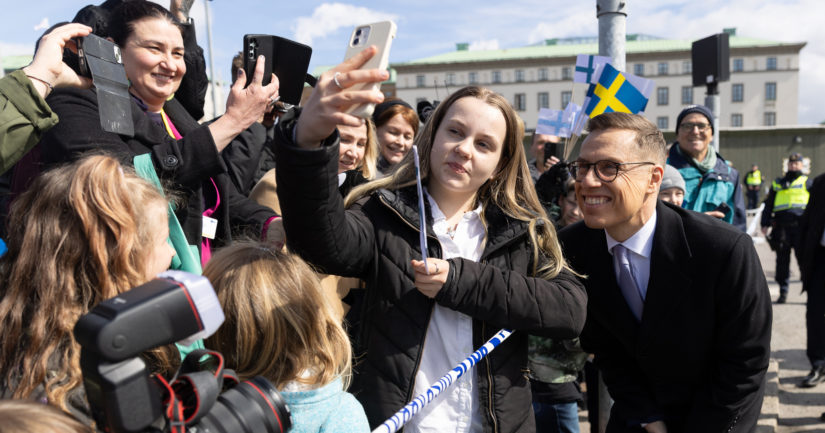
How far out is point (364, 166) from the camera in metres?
3.71

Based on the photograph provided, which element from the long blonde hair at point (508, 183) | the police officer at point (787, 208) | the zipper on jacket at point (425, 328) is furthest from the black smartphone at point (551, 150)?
the police officer at point (787, 208)

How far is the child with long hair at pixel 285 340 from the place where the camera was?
63.9 inches

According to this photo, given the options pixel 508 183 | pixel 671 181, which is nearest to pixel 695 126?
pixel 671 181

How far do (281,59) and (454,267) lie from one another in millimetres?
1136

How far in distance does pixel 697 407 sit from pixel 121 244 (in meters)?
2.26

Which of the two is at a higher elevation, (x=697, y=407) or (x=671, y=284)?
(x=671, y=284)

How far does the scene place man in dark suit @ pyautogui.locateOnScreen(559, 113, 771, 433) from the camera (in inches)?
93.5

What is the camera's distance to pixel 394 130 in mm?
4168

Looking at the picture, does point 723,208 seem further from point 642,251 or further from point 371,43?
point 371,43

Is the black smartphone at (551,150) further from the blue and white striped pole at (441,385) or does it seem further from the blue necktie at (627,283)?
the blue and white striped pole at (441,385)

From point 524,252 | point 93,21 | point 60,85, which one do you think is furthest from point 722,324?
point 93,21

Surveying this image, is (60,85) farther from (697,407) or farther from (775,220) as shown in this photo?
(775,220)

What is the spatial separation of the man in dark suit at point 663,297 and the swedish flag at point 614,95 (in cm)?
116

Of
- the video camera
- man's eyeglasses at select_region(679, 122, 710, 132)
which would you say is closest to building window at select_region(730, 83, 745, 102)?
man's eyeglasses at select_region(679, 122, 710, 132)
